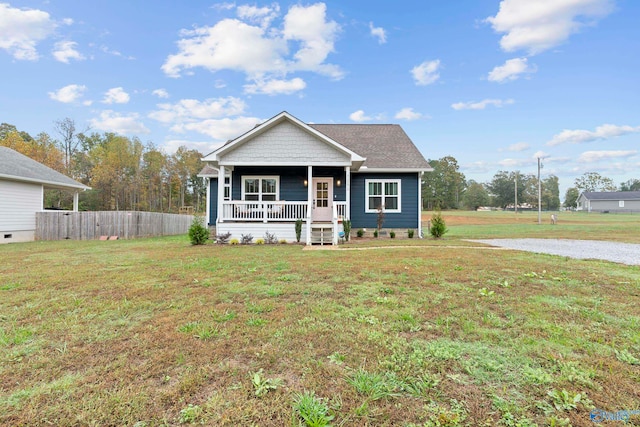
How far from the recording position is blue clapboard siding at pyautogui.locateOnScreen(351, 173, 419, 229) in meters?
14.4

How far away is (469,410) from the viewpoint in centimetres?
187

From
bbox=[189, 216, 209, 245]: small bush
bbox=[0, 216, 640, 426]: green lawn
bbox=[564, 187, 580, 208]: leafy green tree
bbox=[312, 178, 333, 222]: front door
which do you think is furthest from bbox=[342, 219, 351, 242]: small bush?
bbox=[564, 187, 580, 208]: leafy green tree

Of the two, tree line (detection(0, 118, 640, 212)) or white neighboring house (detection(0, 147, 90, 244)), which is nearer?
white neighboring house (detection(0, 147, 90, 244))

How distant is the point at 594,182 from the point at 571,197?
24.1 feet

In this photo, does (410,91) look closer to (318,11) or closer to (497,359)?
(318,11)

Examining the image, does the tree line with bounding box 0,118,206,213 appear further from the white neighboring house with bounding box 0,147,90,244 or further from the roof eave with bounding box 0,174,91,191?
the white neighboring house with bounding box 0,147,90,244

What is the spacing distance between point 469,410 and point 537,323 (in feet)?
6.80

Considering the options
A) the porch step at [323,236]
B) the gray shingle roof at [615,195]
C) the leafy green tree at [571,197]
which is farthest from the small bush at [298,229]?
the leafy green tree at [571,197]

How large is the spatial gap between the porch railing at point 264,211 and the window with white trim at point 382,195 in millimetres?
3651

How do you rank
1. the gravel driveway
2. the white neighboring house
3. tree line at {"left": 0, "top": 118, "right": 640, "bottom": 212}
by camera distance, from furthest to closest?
tree line at {"left": 0, "top": 118, "right": 640, "bottom": 212} < the white neighboring house < the gravel driveway

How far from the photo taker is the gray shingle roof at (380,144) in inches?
568

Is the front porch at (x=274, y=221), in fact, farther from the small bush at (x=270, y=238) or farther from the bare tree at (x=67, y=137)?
the bare tree at (x=67, y=137)

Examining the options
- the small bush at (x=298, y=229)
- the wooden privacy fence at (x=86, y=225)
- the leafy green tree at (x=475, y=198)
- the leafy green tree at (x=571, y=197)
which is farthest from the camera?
the leafy green tree at (x=571, y=197)

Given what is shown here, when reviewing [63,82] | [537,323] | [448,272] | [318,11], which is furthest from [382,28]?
[63,82]
